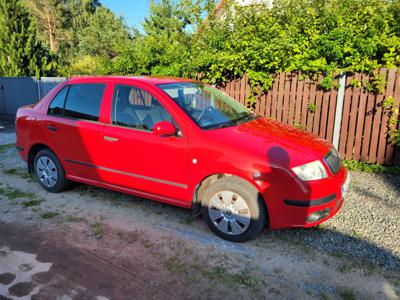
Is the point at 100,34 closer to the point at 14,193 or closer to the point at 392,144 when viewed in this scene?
the point at 14,193

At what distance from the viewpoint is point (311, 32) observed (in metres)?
6.43

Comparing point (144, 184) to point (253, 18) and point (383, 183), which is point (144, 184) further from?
point (253, 18)

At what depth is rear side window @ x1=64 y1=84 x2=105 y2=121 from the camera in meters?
4.31

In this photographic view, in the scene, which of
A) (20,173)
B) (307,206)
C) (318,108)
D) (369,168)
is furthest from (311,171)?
(20,173)

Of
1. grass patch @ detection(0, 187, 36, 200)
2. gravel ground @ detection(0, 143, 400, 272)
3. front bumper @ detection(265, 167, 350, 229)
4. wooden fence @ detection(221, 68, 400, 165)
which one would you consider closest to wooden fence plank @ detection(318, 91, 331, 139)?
wooden fence @ detection(221, 68, 400, 165)

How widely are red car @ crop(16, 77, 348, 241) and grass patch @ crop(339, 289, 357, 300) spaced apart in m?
0.70

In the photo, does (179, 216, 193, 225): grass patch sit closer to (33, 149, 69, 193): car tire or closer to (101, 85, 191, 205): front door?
(101, 85, 191, 205): front door

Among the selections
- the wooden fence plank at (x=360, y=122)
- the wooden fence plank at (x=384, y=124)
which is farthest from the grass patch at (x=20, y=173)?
the wooden fence plank at (x=384, y=124)

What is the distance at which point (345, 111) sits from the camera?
5.95 metres

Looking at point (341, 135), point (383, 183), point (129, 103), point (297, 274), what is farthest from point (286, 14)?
point (297, 274)

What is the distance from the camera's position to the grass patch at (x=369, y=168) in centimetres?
563

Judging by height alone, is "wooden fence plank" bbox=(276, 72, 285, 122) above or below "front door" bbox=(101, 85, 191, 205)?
above

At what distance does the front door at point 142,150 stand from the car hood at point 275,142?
22.3 inches

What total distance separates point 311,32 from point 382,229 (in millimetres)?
4197
